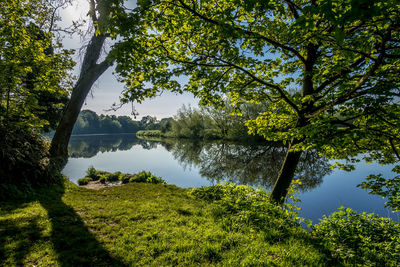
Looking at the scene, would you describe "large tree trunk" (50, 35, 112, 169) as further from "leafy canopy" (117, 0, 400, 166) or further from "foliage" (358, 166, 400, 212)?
"foliage" (358, 166, 400, 212)

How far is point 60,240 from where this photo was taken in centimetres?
326

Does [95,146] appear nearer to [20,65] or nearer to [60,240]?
[20,65]

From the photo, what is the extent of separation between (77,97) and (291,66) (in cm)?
930

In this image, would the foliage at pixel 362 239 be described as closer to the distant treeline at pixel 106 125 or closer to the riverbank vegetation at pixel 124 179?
the riverbank vegetation at pixel 124 179

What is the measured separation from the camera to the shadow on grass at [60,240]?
109 inches

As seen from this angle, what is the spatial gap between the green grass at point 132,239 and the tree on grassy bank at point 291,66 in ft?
7.69

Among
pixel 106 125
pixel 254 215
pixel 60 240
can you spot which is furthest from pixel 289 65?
pixel 106 125

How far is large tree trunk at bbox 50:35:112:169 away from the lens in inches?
307

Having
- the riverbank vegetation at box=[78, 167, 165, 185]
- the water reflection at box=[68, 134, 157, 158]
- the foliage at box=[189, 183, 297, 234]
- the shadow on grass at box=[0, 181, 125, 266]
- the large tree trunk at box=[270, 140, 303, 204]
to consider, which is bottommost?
the water reflection at box=[68, 134, 157, 158]

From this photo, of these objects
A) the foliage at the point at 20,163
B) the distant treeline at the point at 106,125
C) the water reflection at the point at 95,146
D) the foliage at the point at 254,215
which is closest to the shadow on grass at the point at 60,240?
the foliage at the point at 20,163

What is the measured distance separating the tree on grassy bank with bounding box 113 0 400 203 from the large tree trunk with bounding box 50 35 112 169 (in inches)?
212

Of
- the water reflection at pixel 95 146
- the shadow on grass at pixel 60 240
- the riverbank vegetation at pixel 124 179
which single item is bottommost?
the water reflection at pixel 95 146

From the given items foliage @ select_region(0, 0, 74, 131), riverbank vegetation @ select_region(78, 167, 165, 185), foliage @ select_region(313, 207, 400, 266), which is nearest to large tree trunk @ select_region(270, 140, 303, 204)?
foliage @ select_region(313, 207, 400, 266)

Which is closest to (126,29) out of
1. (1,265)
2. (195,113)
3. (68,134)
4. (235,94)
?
(235,94)
